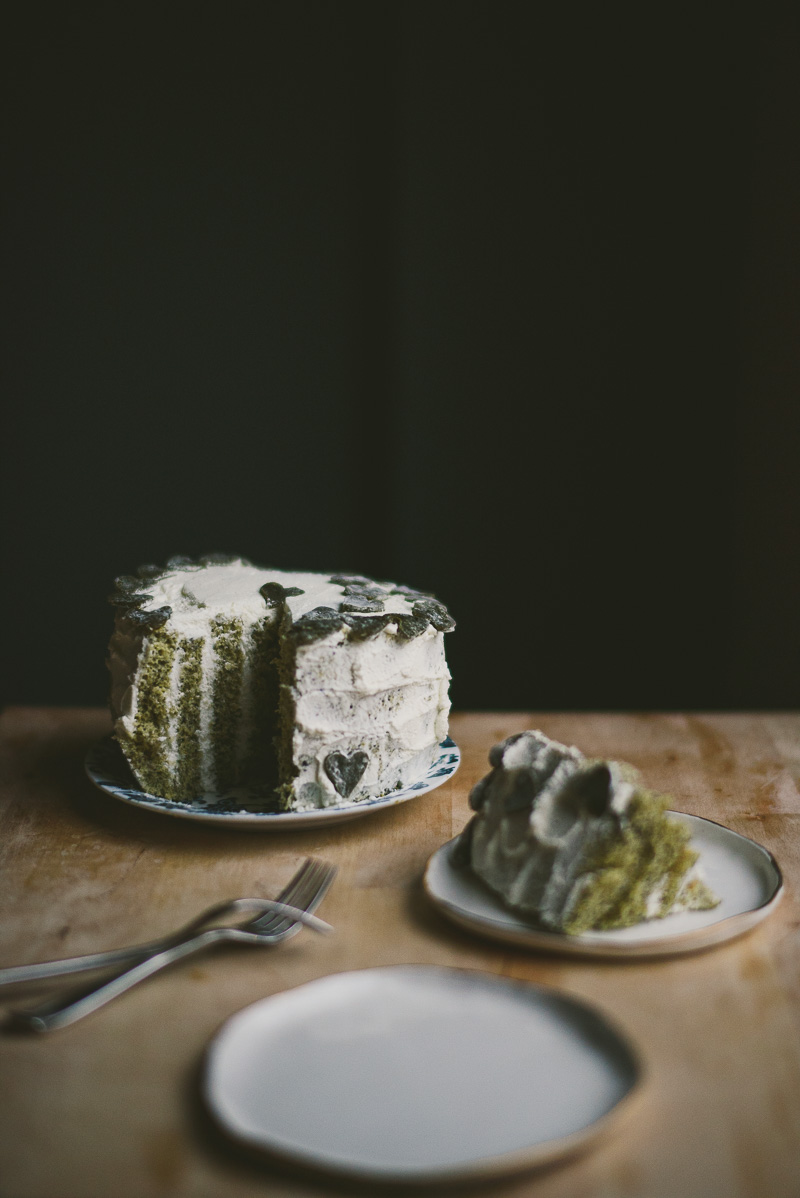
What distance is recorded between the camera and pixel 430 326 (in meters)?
3.57

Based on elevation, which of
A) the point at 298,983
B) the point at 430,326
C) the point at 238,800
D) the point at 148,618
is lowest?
the point at 238,800

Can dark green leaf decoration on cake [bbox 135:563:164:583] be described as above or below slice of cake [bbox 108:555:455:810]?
above

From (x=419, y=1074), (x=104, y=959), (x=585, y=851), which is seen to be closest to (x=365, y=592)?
(x=585, y=851)

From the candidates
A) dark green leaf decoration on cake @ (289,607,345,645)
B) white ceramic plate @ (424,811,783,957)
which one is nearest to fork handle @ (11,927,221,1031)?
white ceramic plate @ (424,811,783,957)

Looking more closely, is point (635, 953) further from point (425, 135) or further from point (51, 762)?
point (425, 135)

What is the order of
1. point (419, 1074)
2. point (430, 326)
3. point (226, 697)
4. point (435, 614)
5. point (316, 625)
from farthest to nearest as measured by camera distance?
point (430, 326) → point (226, 697) → point (435, 614) → point (316, 625) → point (419, 1074)

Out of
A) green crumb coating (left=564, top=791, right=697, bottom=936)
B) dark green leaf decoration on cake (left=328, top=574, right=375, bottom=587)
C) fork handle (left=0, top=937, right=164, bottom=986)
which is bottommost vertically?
fork handle (left=0, top=937, right=164, bottom=986)

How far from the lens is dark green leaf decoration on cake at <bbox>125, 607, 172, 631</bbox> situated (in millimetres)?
1770

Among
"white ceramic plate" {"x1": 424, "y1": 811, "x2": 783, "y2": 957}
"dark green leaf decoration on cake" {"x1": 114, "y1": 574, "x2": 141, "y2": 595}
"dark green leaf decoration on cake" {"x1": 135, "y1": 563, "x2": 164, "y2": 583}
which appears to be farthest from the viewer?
"dark green leaf decoration on cake" {"x1": 135, "y1": 563, "x2": 164, "y2": 583}

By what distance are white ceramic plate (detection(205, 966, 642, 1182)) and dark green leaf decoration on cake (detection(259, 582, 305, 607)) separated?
2.70 feet

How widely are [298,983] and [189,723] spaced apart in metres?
0.78

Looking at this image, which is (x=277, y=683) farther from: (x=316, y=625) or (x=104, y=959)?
(x=104, y=959)

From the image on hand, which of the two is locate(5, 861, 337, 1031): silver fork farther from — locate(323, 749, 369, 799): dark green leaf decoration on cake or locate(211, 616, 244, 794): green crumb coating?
locate(211, 616, 244, 794): green crumb coating

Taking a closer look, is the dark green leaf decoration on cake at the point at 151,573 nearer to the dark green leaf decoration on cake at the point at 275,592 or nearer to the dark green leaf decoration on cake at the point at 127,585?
the dark green leaf decoration on cake at the point at 127,585
